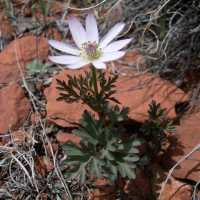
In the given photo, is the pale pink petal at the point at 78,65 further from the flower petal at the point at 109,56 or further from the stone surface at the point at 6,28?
the stone surface at the point at 6,28

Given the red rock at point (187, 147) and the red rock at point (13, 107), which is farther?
the red rock at point (13, 107)

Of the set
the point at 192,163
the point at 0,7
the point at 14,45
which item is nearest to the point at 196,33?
the point at 192,163

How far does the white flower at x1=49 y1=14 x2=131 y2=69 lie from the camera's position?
202 cm

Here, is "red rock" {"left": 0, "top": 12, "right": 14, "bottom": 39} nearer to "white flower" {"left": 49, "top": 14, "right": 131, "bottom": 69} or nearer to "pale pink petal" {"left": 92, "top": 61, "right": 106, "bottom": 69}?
"white flower" {"left": 49, "top": 14, "right": 131, "bottom": 69}

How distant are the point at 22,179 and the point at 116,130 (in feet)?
1.90

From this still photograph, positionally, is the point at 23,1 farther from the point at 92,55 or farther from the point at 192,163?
the point at 192,163

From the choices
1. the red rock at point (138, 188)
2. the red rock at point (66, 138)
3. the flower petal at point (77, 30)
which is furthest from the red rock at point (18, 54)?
the red rock at point (138, 188)

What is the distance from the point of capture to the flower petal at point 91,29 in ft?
7.09

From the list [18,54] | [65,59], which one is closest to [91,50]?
[65,59]

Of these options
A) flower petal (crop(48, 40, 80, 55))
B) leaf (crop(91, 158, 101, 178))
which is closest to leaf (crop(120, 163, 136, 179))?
leaf (crop(91, 158, 101, 178))

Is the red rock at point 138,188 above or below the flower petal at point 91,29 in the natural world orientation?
below

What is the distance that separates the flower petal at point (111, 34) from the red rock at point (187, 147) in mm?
644

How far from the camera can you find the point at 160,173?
2.36 meters

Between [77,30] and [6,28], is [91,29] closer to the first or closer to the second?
[77,30]
